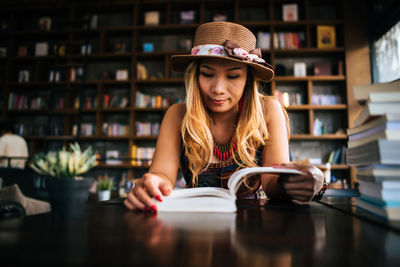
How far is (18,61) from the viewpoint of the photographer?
4.63 metres

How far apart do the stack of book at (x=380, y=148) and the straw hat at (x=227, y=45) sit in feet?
1.86

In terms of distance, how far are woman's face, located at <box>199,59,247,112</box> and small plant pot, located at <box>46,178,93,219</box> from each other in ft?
2.31

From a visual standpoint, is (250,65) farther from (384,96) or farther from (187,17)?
(187,17)

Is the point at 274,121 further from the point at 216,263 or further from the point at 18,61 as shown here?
the point at 18,61

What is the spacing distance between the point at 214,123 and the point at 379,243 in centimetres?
100

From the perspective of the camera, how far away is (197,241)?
1.14 feet

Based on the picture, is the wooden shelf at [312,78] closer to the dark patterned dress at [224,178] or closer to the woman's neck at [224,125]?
the woman's neck at [224,125]

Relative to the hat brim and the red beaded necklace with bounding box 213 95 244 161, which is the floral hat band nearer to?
the hat brim

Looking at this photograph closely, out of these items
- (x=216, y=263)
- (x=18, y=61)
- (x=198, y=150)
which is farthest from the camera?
(x=18, y=61)

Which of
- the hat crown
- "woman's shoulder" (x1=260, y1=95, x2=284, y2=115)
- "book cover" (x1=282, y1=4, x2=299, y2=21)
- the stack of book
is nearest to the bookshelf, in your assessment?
"book cover" (x1=282, y1=4, x2=299, y2=21)

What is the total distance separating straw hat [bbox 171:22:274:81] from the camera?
104 centimetres

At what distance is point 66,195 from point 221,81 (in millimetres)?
764

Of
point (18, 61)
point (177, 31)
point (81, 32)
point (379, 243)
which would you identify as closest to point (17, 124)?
point (18, 61)

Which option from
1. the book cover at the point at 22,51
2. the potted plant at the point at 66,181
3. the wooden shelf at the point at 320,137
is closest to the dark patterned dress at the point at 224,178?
the potted plant at the point at 66,181
